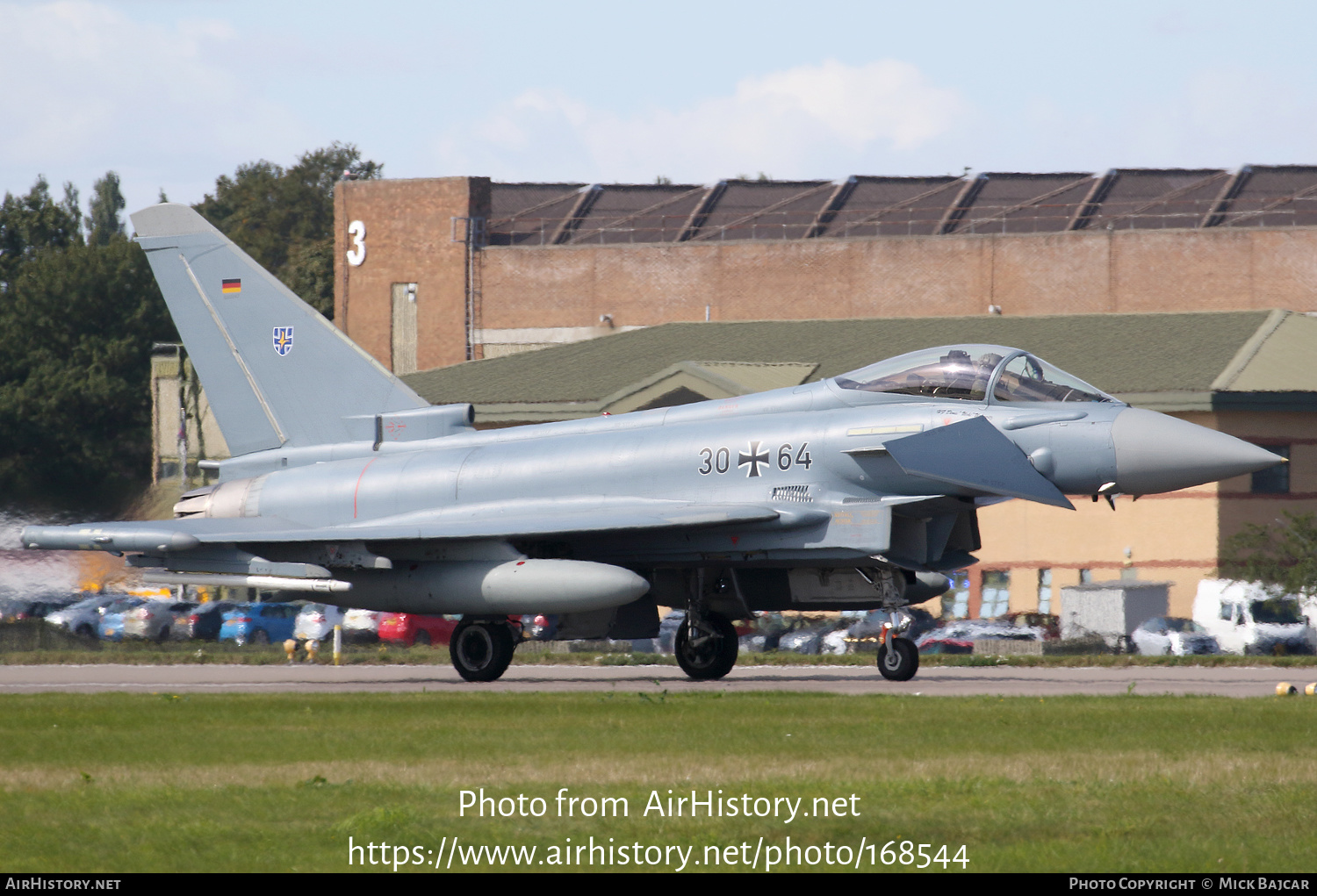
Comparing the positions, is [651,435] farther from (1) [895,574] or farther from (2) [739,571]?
(1) [895,574]

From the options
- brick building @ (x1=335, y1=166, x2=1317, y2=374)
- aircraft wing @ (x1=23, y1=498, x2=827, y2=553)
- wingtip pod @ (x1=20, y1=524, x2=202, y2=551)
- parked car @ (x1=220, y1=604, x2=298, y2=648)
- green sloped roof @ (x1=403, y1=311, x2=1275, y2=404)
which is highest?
brick building @ (x1=335, y1=166, x2=1317, y2=374)

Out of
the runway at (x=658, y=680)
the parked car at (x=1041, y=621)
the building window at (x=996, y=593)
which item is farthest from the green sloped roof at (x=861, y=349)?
the runway at (x=658, y=680)

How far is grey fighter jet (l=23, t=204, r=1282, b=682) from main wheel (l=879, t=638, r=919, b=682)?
0.09ft

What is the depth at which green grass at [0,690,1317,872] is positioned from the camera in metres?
8.23

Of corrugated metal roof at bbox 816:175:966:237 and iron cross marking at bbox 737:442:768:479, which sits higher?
corrugated metal roof at bbox 816:175:966:237

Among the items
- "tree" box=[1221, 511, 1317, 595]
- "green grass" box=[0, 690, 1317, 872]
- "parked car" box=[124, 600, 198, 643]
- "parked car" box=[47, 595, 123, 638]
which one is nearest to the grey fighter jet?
"green grass" box=[0, 690, 1317, 872]

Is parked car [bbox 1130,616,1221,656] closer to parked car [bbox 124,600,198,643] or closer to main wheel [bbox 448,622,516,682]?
main wheel [bbox 448,622,516,682]

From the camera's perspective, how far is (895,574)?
19344 millimetres

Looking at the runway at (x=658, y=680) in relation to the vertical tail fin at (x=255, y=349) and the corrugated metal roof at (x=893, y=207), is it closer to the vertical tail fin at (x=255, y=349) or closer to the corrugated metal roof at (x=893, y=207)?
the vertical tail fin at (x=255, y=349)

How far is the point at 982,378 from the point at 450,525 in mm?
6477

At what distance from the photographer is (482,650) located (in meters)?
20.9

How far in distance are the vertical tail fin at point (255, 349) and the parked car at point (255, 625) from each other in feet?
53.8

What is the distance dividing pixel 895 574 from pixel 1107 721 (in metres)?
5.70

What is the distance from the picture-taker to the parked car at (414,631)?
3697 cm
